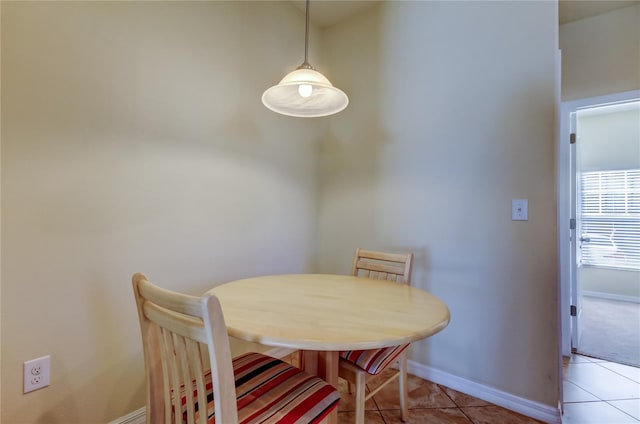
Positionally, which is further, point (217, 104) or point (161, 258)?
point (217, 104)

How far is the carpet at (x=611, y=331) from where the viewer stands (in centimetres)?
239

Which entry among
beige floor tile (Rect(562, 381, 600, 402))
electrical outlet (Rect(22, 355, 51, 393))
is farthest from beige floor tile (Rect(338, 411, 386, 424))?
electrical outlet (Rect(22, 355, 51, 393))

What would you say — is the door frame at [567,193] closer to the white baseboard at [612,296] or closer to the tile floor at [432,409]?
the tile floor at [432,409]

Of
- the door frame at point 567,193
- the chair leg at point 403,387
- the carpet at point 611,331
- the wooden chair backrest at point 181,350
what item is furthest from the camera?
the carpet at point 611,331

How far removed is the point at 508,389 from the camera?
1.67 meters

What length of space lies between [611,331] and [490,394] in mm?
2208

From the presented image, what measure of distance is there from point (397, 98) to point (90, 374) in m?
2.36

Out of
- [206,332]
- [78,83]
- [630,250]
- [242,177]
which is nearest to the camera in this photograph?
[206,332]

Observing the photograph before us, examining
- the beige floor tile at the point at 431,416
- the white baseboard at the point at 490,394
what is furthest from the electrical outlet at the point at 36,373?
the white baseboard at the point at 490,394

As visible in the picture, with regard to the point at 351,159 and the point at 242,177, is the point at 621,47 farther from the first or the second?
the point at 242,177

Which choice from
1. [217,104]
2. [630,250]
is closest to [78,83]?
[217,104]

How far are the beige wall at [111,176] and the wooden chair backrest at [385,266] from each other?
745 mm

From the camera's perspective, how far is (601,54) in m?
2.25

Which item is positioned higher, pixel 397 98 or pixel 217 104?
pixel 397 98
